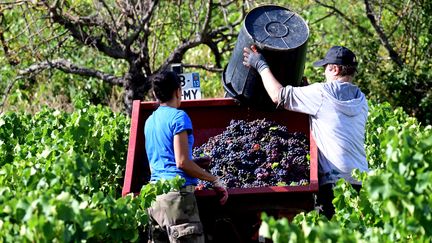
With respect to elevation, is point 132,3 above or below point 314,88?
above

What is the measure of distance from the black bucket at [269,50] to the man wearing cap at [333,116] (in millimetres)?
426

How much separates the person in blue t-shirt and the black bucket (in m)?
1.18

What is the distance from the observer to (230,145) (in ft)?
28.0

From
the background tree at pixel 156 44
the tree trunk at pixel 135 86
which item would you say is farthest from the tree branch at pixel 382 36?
the tree trunk at pixel 135 86

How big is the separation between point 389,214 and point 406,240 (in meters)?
0.22

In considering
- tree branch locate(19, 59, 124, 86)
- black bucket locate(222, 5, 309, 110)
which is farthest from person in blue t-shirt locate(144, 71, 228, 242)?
tree branch locate(19, 59, 124, 86)

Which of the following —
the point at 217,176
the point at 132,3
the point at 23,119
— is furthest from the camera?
the point at 132,3

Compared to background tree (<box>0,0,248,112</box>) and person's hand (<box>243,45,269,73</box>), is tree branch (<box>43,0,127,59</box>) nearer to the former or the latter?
background tree (<box>0,0,248,112</box>)

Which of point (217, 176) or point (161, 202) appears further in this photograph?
point (217, 176)

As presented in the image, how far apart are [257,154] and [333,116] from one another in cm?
84

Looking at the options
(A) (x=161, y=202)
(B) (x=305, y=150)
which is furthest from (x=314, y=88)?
(A) (x=161, y=202)

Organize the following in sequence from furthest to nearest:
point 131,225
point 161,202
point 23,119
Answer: point 23,119, point 161,202, point 131,225

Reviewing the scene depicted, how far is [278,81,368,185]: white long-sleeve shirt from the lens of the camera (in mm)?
7805

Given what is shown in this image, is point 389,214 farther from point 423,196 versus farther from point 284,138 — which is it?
point 284,138
